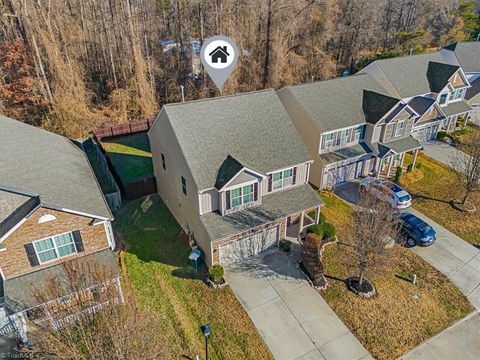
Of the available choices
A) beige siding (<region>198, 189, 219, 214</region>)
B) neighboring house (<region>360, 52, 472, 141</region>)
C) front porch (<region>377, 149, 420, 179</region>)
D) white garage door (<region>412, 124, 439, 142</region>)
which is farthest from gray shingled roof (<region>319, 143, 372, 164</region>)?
beige siding (<region>198, 189, 219, 214</region>)

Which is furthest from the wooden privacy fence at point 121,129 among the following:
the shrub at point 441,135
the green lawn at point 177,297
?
the shrub at point 441,135

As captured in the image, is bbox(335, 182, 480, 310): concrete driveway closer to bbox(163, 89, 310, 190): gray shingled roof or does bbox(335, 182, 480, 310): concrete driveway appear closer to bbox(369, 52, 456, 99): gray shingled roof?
bbox(163, 89, 310, 190): gray shingled roof

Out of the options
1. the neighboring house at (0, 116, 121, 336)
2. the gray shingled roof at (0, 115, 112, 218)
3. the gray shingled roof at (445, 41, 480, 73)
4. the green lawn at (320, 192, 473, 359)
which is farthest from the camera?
the gray shingled roof at (445, 41, 480, 73)

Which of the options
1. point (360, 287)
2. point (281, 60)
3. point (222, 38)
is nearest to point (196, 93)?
point (222, 38)

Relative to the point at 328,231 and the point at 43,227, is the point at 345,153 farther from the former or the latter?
the point at 43,227

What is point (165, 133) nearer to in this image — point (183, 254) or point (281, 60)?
point (183, 254)

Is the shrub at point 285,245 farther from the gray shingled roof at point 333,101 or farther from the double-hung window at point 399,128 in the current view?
the double-hung window at point 399,128

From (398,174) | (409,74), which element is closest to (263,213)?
(398,174)
